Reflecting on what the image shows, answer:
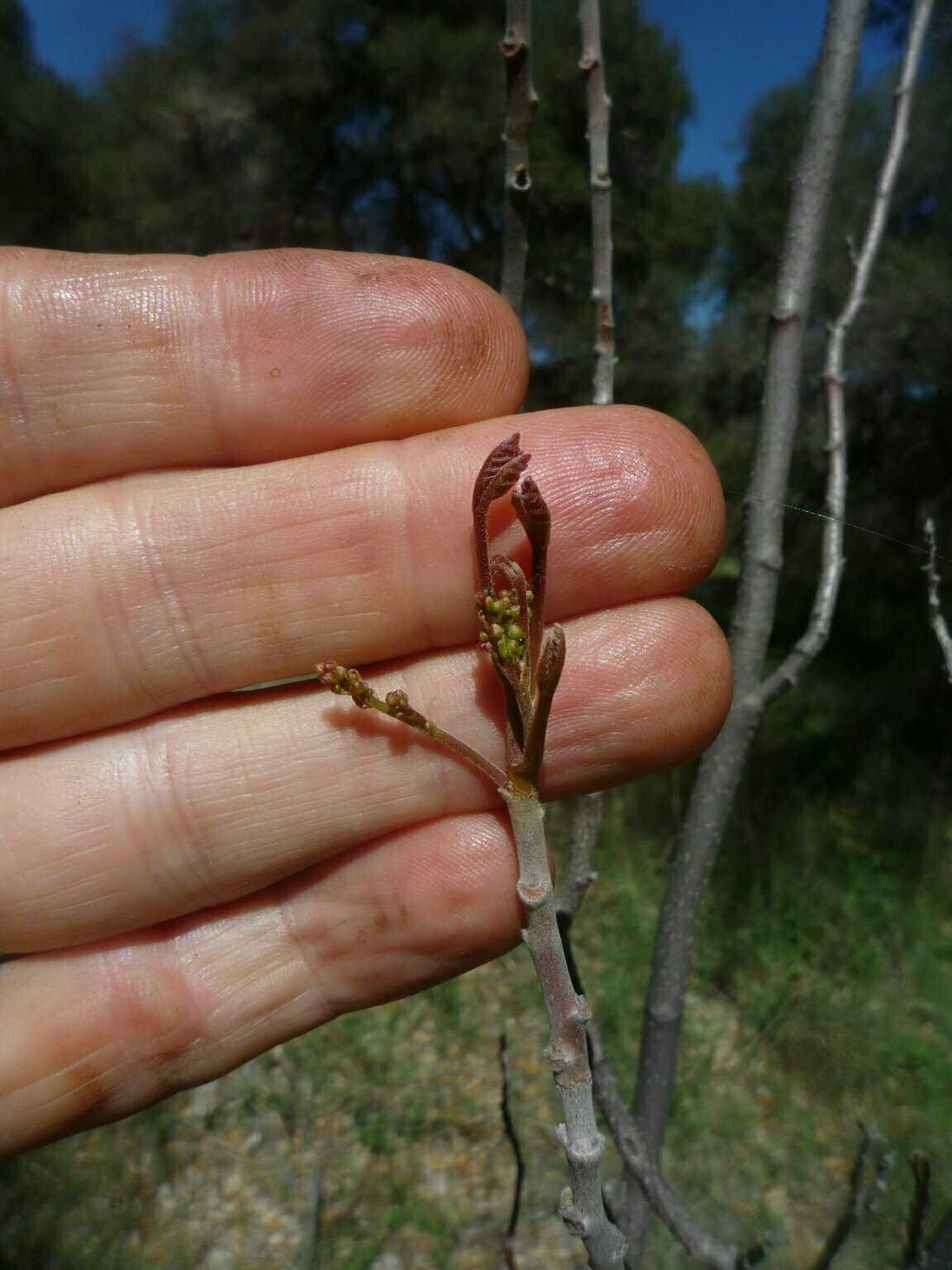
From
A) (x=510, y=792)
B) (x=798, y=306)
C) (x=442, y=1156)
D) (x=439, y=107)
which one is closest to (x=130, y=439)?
(x=510, y=792)

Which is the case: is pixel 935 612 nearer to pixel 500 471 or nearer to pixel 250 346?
pixel 500 471

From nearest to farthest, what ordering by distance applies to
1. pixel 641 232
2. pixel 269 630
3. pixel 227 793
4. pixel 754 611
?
1. pixel 269 630
2. pixel 227 793
3. pixel 754 611
4. pixel 641 232

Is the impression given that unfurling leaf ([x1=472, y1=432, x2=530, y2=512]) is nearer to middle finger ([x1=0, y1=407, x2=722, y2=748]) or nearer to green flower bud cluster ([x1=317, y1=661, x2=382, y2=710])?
middle finger ([x1=0, y1=407, x2=722, y2=748])

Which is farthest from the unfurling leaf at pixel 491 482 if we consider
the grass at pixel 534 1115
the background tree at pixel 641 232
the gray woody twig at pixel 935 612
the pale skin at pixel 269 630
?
the background tree at pixel 641 232

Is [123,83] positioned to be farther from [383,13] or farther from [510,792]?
[510,792]

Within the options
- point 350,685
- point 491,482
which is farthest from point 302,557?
point 491,482
